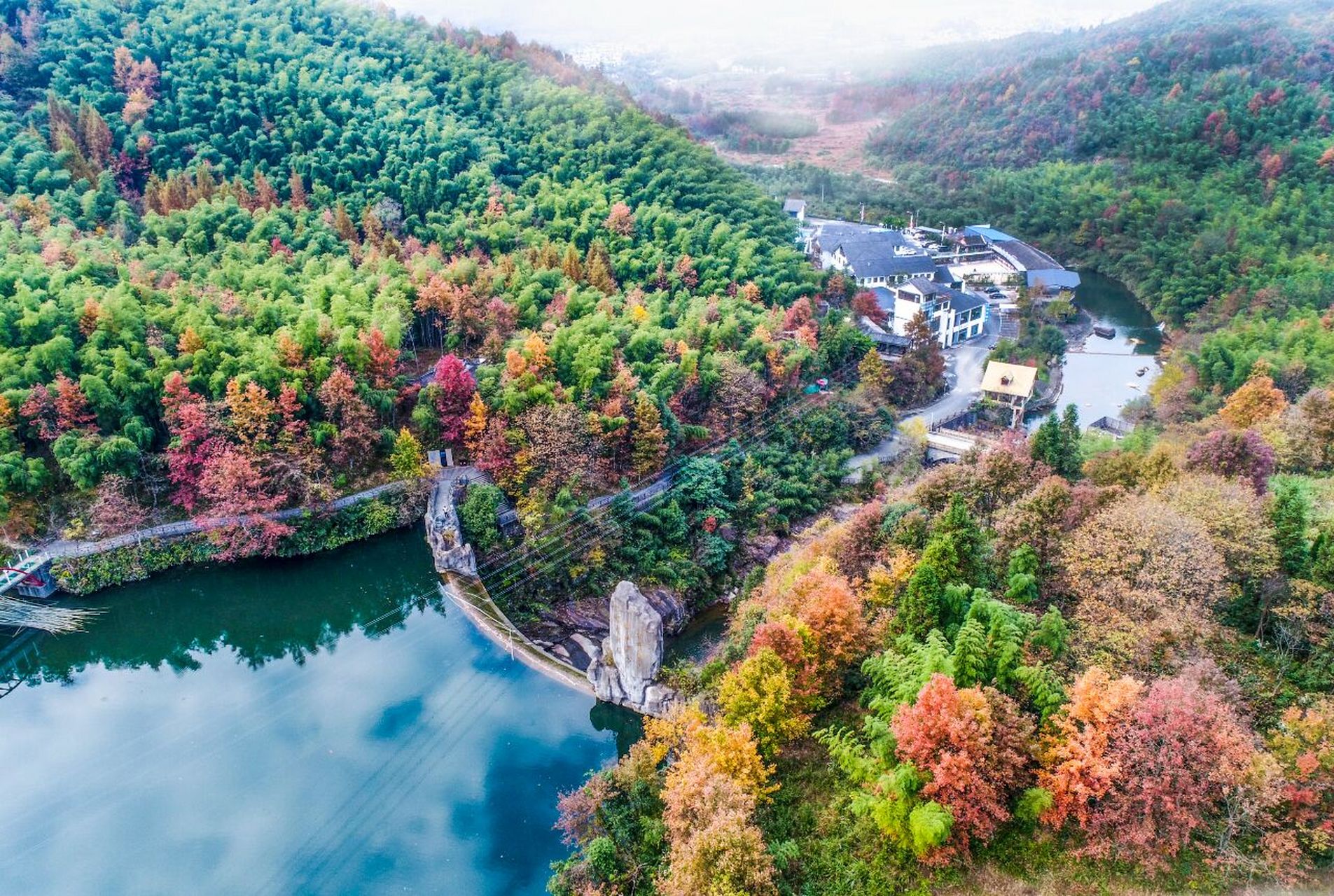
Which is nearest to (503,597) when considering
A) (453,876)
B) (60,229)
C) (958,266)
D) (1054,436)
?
(453,876)

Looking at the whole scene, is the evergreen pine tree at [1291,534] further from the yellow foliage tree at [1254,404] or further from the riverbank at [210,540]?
the riverbank at [210,540]

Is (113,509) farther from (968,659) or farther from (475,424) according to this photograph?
(968,659)

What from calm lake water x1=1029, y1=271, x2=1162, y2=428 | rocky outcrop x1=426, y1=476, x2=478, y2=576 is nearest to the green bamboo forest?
rocky outcrop x1=426, y1=476, x2=478, y2=576

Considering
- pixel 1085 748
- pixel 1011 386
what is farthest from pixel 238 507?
pixel 1011 386

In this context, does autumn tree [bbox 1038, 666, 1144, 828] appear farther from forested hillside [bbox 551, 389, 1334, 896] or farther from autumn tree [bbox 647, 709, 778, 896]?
autumn tree [bbox 647, 709, 778, 896]

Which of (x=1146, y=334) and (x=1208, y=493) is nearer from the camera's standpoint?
(x=1208, y=493)

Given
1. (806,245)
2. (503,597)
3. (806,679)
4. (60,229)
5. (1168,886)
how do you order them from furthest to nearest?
(806,245), (60,229), (503,597), (806,679), (1168,886)

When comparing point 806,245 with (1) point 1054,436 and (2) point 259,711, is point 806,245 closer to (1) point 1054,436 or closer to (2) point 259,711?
(1) point 1054,436
